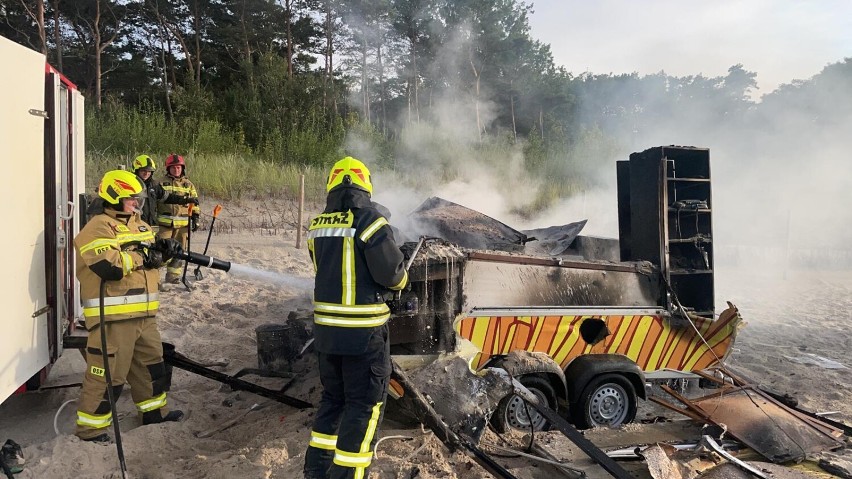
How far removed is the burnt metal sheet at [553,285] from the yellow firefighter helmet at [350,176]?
1.28m

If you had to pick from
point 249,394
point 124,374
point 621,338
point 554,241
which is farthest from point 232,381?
point 554,241

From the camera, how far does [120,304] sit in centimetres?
399

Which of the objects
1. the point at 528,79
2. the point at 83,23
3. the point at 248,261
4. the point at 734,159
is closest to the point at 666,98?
the point at 528,79

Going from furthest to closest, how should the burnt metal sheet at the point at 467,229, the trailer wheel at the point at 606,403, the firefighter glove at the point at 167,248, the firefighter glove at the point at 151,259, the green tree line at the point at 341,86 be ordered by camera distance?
the green tree line at the point at 341,86 < the burnt metal sheet at the point at 467,229 < the trailer wheel at the point at 606,403 < the firefighter glove at the point at 167,248 < the firefighter glove at the point at 151,259

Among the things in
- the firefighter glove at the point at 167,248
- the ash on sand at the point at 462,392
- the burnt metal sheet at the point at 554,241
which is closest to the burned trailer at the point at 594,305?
the ash on sand at the point at 462,392

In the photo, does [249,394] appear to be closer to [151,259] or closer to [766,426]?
[151,259]

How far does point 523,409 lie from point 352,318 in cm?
195

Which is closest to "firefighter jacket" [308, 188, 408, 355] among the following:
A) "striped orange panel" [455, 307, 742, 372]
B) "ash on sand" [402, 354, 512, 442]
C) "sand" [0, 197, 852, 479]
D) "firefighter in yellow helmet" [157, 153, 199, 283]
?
"ash on sand" [402, 354, 512, 442]

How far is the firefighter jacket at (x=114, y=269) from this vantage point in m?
3.78

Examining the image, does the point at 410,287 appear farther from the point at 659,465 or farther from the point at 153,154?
the point at 153,154

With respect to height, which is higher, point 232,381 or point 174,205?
point 174,205

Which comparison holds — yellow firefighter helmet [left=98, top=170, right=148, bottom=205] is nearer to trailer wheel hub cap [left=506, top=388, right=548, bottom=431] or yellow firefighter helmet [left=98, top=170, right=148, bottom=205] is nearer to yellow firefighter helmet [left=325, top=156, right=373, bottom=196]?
yellow firefighter helmet [left=325, top=156, right=373, bottom=196]

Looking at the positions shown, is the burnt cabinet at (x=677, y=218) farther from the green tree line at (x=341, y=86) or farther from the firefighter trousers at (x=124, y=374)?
the green tree line at (x=341, y=86)

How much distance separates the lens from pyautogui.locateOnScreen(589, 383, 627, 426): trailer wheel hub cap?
15.2 ft
